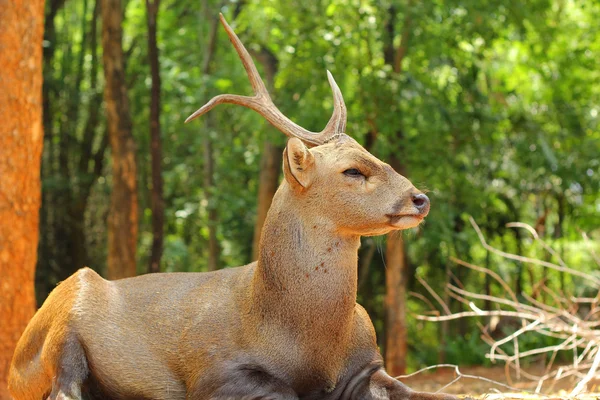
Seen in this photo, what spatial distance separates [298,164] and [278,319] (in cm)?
75

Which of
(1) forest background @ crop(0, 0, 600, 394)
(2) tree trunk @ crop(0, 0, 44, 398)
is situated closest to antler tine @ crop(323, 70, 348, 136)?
(2) tree trunk @ crop(0, 0, 44, 398)

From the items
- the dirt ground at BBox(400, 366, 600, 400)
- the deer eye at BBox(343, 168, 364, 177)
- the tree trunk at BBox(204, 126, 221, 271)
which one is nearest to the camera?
the deer eye at BBox(343, 168, 364, 177)

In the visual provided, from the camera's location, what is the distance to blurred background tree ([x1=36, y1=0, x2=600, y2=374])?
38.7ft

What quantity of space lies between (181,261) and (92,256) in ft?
6.93

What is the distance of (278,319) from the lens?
159 inches

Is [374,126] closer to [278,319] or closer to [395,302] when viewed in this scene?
[395,302]

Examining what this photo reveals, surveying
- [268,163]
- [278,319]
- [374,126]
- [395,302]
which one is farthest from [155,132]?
[278,319]

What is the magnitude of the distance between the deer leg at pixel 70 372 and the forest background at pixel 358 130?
5079 millimetres

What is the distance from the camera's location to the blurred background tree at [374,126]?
38.7 ft

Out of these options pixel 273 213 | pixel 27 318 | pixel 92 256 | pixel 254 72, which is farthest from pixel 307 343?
pixel 92 256

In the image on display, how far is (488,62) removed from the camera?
15023mm

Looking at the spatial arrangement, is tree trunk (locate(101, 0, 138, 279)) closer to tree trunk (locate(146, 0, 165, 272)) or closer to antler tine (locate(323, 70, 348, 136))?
tree trunk (locate(146, 0, 165, 272))

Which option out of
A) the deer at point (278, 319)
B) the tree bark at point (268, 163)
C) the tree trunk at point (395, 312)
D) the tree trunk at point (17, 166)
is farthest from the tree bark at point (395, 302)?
the deer at point (278, 319)

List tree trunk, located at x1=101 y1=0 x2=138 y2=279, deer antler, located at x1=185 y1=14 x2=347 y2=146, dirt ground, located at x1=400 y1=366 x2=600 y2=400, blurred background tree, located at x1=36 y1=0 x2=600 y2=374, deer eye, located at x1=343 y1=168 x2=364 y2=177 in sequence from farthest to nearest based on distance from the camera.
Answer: blurred background tree, located at x1=36 y1=0 x2=600 y2=374, tree trunk, located at x1=101 y1=0 x2=138 y2=279, dirt ground, located at x1=400 y1=366 x2=600 y2=400, deer antler, located at x1=185 y1=14 x2=347 y2=146, deer eye, located at x1=343 y1=168 x2=364 y2=177
